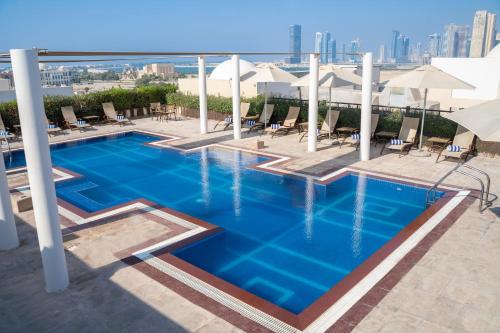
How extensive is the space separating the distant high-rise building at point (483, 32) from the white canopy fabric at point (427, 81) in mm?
183380

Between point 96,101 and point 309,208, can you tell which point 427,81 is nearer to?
point 309,208

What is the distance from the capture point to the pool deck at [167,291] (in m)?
5.64

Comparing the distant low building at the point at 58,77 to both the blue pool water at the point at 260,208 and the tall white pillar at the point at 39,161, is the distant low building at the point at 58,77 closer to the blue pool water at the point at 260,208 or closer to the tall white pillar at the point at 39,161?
the blue pool water at the point at 260,208

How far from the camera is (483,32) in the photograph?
17600 centimetres

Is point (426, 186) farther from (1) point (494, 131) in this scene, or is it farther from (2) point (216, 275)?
(2) point (216, 275)

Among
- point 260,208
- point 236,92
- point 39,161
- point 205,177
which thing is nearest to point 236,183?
point 205,177

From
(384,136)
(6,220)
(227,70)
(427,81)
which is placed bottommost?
(6,220)

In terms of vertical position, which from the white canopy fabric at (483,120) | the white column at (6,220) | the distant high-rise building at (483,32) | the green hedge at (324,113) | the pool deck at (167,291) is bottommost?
the pool deck at (167,291)

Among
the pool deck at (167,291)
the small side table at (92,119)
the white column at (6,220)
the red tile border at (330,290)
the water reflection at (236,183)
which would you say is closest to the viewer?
the pool deck at (167,291)

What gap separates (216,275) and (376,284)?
2703mm

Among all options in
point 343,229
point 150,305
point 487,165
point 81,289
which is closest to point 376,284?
point 343,229

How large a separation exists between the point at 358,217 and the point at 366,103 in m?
5.16

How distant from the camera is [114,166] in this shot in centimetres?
1495

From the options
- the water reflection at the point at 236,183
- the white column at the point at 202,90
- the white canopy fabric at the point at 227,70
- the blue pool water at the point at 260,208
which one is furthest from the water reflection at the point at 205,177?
the white canopy fabric at the point at 227,70
